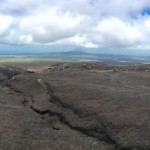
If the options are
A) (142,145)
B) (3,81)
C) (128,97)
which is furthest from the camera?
(3,81)

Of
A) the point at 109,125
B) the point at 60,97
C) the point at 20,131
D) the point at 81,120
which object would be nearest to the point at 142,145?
the point at 109,125

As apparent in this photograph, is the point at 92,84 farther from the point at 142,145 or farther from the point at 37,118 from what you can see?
the point at 142,145

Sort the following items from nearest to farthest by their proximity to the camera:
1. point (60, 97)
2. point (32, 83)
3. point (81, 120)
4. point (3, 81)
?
point (81, 120) < point (60, 97) < point (32, 83) < point (3, 81)

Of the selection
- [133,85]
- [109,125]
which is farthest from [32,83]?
[109,125]

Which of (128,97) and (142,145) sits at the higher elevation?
(128,97)

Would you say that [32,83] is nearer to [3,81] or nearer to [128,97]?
[3,81]

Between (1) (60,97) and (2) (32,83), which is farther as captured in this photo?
(2) (32,83)
